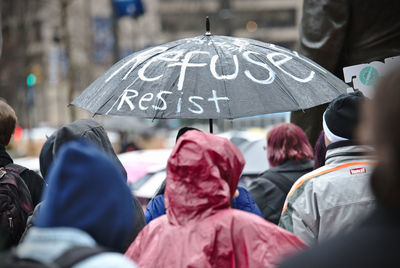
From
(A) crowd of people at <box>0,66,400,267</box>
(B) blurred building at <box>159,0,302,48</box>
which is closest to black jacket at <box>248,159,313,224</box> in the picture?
(A) crowd of people at <box>0,66,400,267</box>

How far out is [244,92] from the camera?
12.5 feet

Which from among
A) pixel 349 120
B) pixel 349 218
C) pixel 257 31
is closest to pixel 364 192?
pixel 349 218

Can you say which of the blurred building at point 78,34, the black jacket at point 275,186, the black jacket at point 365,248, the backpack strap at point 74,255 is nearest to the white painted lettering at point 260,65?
the black jacket at point 275,186

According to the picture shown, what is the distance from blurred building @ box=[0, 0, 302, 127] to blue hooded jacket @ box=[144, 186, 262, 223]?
14483mm

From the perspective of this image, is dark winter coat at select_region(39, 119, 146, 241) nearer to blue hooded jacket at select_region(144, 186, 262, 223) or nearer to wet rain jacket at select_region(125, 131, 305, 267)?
blue hooded jacket at select_region(144, 186, 262, 223)

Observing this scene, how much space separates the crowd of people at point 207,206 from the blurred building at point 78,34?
14.6 meters

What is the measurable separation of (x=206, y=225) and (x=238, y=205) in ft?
2.66

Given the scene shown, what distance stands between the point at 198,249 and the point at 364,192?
109cm

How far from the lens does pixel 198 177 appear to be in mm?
2732

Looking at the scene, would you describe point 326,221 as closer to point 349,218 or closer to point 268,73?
point 349,218

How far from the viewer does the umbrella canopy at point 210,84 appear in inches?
147

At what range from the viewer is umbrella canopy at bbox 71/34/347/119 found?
3.74m

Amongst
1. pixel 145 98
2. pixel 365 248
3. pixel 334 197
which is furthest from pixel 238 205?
pixel 365 248

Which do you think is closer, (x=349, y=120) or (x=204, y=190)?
(x=204, y=190)
